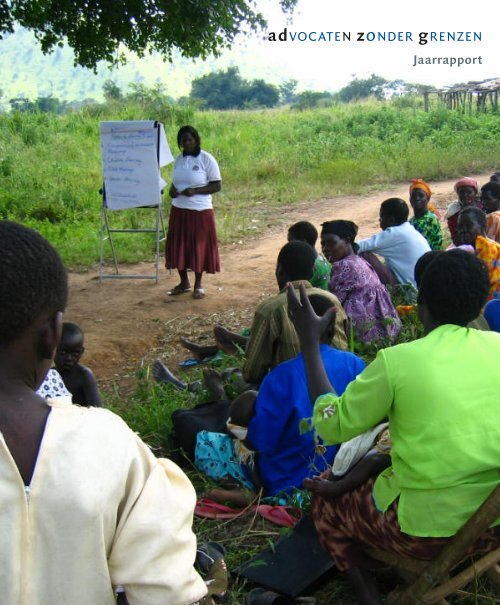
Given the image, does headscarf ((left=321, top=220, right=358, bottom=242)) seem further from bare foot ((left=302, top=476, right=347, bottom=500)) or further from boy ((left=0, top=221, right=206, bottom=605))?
boy ((left=0, top=221, right=206, bottom=605))

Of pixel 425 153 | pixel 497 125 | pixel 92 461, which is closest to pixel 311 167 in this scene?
pixel 425 153

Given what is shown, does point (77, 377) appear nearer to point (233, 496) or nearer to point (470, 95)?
point (233, 496)

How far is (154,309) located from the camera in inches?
281

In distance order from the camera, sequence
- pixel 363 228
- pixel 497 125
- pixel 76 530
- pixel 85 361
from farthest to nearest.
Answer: pixel 497 125 → pixel 363 228 → pixel 85 361 → pixel 76 530

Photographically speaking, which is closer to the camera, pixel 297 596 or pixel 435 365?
pixel 435 365

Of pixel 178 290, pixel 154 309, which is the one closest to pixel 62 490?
pixel 154 309

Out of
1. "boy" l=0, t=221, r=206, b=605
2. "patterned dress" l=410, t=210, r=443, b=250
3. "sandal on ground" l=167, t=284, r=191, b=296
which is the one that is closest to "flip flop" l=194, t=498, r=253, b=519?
"boy" l=0, t=221, r=206, b=605

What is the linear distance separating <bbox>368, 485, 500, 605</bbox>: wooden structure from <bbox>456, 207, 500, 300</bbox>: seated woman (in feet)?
8.65

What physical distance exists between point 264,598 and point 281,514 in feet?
1.90

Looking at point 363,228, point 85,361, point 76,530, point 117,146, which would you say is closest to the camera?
point 76,530

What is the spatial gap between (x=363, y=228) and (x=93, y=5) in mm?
4758

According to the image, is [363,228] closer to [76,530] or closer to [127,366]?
[127,366]

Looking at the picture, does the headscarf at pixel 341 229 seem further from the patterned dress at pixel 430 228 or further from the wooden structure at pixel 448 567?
the wooden structure at pixel 448 567

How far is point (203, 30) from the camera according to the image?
289 inches
